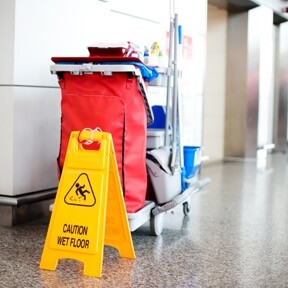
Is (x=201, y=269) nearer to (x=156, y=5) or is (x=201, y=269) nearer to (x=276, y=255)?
(x=276, y=255)

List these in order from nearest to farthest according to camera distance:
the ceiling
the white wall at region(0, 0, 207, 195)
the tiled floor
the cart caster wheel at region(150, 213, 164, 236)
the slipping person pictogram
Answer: the tiled floor → the slipping person pictogram → the cart caster wheel at region(150, 213, 164, 236) → the white wall at region(0, 0, 207, 195) → the ceiling

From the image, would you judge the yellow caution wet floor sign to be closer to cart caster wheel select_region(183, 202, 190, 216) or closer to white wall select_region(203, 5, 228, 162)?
cart caster wheel select_region(183, 202, 190, 216)

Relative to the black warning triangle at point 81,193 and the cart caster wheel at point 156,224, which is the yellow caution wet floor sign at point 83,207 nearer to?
the black warning triangle at point 81,193

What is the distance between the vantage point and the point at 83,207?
2203mm

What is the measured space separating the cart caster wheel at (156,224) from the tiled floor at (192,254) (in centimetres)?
5

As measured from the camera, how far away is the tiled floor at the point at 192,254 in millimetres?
2117

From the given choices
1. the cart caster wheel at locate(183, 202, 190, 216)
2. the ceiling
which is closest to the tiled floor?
the cart caster wheel at locate(183, 202, 190, 216)

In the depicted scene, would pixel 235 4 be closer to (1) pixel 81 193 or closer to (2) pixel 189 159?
(2) pixel 189 159

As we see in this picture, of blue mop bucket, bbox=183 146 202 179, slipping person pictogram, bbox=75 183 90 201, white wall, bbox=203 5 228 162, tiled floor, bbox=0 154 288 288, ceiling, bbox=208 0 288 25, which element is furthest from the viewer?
white wall, bbox=203 5 228 162

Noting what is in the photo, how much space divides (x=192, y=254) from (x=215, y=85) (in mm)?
4692

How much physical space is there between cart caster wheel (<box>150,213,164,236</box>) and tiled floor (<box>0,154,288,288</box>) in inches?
1.9

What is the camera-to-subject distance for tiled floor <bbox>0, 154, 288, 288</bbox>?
2.12m

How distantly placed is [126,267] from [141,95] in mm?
882

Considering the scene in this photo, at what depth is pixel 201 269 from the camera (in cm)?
229
